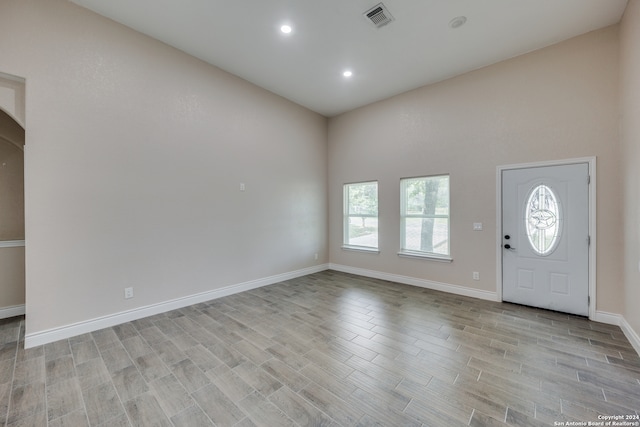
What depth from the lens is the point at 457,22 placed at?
9.79 feet

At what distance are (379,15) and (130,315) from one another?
464 centimetres

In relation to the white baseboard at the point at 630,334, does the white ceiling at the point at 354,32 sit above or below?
above

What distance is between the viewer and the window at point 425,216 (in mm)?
4395

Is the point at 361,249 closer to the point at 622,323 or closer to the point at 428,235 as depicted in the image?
the point at 428,235

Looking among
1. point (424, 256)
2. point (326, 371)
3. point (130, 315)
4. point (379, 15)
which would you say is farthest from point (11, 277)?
point (424, 256)

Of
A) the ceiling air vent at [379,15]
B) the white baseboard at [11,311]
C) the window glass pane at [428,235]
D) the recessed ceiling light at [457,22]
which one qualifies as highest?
the recessed ceiling light at [457,22]

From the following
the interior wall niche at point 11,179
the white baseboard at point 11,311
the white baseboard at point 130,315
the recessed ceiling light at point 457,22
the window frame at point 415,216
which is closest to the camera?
the white baseboard at point 130,315

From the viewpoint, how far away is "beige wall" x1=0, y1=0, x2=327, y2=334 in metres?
2.63

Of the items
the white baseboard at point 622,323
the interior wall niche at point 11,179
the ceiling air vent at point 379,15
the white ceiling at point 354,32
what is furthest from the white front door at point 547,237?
the interior wall niche at point 11,179

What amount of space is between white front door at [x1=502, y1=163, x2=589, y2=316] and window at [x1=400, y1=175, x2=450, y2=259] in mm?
862

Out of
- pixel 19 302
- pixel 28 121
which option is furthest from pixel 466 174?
pixel 19 302

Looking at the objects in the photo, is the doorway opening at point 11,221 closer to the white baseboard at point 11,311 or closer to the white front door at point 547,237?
the white baseboard at point 11,311

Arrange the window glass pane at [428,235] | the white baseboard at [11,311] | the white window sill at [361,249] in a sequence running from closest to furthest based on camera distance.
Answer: the white baseboard at [11,311] < the window glass pane at [428,235] < the white window sill at [361,249]

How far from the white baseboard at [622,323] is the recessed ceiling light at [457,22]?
3735 millimetres
